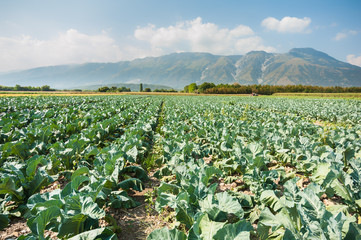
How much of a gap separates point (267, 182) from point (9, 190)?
158 inches

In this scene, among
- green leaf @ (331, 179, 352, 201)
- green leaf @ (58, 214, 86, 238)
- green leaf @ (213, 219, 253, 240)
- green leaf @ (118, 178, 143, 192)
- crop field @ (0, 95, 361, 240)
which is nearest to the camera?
Answer: green leaf @ (213, 219, 253, 240)

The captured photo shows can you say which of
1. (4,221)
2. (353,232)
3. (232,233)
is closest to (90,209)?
(232,233)

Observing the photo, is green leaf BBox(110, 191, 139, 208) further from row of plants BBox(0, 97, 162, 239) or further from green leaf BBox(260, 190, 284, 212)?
green leaf BBox(260, 190, 284, 212)

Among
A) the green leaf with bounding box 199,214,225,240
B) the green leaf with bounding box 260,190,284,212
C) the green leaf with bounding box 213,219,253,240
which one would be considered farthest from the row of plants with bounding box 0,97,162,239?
the green leaf with bounding box 260,190,284,212

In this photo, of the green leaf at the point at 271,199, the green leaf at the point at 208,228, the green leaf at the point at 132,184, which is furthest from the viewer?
the green leaf at the point at 132,184

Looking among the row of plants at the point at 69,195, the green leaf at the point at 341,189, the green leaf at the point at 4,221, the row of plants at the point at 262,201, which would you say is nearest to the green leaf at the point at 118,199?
the row of plants at the point at 69,195

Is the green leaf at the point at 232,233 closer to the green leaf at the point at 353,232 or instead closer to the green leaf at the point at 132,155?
the green leaf at the point at 353,232

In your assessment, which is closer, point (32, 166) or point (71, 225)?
point (71, 225)

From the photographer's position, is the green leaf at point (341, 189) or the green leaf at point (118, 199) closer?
the green leaf at point (341, 189)

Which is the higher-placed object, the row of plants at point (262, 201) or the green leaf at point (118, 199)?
the row of plants at point (262, 201)

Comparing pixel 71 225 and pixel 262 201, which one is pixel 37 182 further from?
pixel 262 201

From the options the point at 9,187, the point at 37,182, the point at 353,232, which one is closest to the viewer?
the point at 353,232

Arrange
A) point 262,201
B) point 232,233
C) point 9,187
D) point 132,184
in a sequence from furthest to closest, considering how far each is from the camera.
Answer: point 132,184
point 9,187
point 262,201
point 232,233

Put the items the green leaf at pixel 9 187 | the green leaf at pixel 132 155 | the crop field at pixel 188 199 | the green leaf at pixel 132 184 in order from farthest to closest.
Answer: the green leaf at pixel 132 155
the green leaf at pixel 132 184
the green leaf at pixel 9 187
the crop field at pixel 188 199
